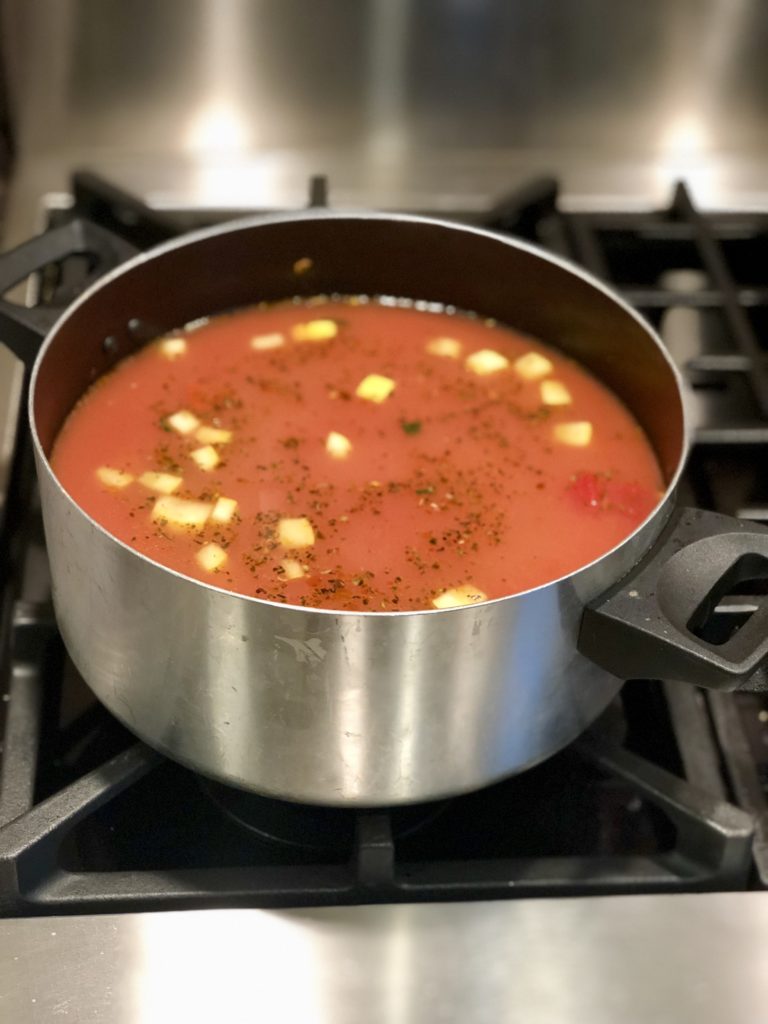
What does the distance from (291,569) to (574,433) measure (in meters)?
0.30

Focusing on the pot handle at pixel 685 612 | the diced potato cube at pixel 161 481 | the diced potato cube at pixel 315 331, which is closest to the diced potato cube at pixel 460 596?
the pot handle at pixel 685 612

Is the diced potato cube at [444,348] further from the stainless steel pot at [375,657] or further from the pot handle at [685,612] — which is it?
the pot handle at [685,612]

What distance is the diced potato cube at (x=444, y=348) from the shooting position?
1130 mm

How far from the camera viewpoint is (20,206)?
134cm

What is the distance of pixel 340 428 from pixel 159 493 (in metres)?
0.17

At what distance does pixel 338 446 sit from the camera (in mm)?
1001

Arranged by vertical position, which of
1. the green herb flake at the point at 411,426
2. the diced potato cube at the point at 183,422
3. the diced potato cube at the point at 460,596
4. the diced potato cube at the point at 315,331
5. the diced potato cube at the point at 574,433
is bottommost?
the diced potato cube at the point at 460,596

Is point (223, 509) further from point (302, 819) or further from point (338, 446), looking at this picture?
point (302, 819)

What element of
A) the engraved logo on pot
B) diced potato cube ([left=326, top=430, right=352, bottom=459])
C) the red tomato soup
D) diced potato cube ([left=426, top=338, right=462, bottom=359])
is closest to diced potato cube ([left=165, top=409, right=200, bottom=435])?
the red tomato soup

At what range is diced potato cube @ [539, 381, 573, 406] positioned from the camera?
1.09 meters

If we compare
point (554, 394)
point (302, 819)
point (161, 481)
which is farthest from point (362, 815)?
point (554, 394)

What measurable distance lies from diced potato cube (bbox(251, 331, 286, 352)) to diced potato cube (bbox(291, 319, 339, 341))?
0.01 m

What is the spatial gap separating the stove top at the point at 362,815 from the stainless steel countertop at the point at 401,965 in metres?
0.02

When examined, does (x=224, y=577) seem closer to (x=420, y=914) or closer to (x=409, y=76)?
(x=420, y=914)
